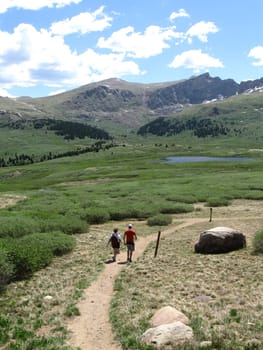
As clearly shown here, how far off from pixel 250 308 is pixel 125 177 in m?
125

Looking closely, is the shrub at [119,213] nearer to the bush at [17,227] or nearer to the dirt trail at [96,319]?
the bush at [17,227]

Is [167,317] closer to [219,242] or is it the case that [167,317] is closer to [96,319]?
[96,319]

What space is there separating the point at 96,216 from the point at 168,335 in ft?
135

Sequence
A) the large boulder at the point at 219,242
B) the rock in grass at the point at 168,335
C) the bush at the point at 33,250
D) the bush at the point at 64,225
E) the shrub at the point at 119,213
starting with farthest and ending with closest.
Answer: the shrub at the point at 119,213 → the bush at the point at 64,225 → the large boulder at the point at 219,242 → the bush at the point at 33,250 → the rock in grass at the point at 168,335

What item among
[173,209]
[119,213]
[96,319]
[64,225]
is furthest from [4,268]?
[173,209]

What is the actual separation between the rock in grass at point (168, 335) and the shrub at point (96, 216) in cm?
3977

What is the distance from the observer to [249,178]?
113m

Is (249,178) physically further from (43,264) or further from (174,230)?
(43,264)

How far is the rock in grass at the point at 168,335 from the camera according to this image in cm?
1869

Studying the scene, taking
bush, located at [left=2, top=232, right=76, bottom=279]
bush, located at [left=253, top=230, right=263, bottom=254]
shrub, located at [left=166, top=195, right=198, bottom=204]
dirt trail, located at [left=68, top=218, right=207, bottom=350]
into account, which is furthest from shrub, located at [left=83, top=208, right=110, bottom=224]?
bush, located at [left=253, top=230, right=263, bottom=254]

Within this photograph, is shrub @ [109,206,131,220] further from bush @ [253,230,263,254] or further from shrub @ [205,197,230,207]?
bush @ [253,230,263,254]

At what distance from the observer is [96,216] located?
196 ft

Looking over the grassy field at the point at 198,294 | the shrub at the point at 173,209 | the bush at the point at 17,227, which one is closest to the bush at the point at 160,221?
the shrub at the point at 173,209

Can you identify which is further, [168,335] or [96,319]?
[96,319]
